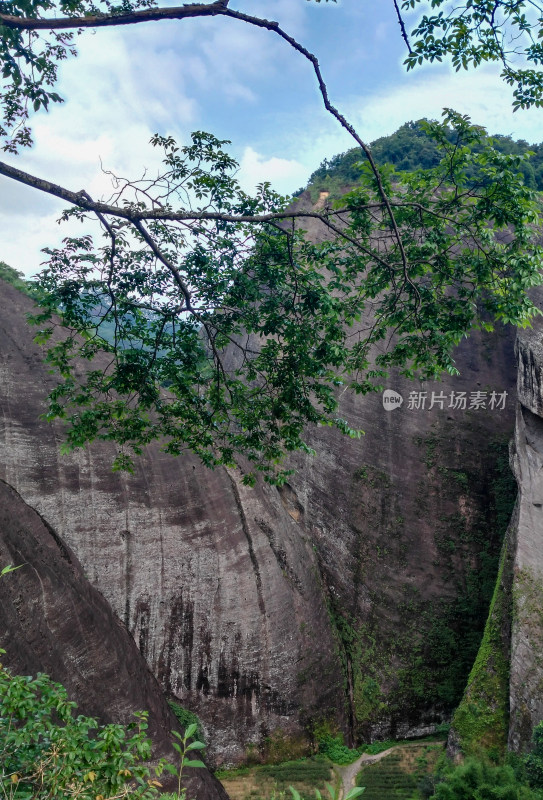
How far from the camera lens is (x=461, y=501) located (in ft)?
49.4

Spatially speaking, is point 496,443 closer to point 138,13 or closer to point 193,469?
point 193,469

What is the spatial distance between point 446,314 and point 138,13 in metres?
3.41

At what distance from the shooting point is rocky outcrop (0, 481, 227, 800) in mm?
5832

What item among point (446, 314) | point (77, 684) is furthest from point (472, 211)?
point (77, 684)

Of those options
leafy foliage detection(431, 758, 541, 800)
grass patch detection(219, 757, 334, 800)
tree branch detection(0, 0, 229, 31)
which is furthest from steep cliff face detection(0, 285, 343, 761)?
tree branch detection(0, 0, 229, 31)

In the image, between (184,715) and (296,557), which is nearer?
(184,715)

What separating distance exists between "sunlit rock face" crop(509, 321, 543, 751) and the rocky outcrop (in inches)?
218

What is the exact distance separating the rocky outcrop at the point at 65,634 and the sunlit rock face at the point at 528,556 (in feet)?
18.2

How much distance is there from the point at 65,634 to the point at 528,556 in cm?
892

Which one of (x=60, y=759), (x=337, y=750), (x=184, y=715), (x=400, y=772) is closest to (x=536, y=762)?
(x=400, y=772)

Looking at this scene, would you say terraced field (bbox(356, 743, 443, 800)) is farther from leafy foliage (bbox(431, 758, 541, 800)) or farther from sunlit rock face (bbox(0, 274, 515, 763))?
leafy foliage (bbox(431, 758, 541, 800))

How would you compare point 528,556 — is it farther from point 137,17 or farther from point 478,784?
point 137,17

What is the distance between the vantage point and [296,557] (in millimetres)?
13055

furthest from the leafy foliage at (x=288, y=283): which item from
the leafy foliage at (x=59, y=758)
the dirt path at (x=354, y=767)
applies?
the dirt path at (x=354, y=767)
